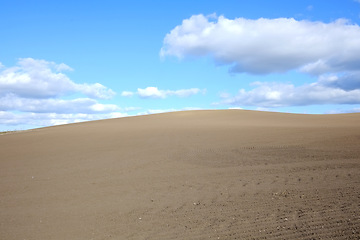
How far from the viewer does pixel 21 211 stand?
10.6 metres

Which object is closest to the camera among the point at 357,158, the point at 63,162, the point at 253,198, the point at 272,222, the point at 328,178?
the point at 272,222

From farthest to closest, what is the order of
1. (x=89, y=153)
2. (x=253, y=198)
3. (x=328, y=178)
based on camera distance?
1. (x=89, y=153)
2. (x=328, y=178)
3. (x=253, y=198)

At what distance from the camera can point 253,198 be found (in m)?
9.56

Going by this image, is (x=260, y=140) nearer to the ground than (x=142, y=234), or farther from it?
farther from it

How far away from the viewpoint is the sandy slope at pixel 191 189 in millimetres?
7836

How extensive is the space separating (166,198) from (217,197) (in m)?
1.52

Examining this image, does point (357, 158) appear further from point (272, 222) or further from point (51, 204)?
point (51, 204)

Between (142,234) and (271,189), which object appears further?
(271,189)

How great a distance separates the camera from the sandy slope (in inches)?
309

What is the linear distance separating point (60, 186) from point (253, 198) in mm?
7214

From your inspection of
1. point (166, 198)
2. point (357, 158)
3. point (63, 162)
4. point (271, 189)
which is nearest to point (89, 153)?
point (63, 162)

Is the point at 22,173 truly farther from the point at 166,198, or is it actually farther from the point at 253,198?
the point at 253,198

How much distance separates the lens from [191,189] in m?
11.3

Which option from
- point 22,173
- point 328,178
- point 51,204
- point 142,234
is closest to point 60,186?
point 51,204
